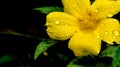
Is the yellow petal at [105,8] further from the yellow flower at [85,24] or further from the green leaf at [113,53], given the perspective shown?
the green leaf at [113,53]

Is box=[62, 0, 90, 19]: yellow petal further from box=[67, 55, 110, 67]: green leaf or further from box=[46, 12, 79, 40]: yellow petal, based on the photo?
box=[67, 55, 110, 67]: green leaf

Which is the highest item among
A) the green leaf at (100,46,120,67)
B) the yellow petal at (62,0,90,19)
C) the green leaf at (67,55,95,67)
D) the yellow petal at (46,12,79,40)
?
the yellow petal at (62,0,90,19)

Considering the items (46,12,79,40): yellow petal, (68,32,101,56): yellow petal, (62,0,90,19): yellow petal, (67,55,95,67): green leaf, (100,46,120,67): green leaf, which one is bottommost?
(67,55,95,67): green leaf

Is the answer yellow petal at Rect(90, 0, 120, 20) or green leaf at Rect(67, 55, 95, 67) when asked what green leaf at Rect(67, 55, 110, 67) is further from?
yellow petal at Rect(90, 0, 120, 20)

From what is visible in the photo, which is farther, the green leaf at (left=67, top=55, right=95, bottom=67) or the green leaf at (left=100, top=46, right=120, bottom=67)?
the green leaf at (left=67, top=55, right=95, bottom=67)

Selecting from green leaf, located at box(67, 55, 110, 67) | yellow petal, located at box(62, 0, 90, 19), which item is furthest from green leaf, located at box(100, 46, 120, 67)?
yellow petal, located at box(62, 0, 90, 19)

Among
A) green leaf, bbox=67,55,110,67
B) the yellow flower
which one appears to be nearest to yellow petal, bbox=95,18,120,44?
the yellow flower

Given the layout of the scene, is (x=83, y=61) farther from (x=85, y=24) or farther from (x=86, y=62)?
(x=85, y=24)

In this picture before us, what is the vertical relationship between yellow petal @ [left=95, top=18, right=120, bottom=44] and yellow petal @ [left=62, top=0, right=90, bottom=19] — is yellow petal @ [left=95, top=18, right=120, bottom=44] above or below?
below
